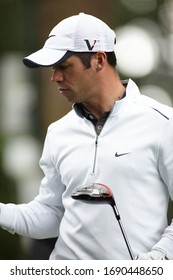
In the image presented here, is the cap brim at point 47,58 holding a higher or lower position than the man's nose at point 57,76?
higher

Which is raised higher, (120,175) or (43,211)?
(120,175)

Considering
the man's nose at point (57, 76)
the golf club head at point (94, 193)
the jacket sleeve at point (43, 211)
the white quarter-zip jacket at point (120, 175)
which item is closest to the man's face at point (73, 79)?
the man's nose at point (57, 76)

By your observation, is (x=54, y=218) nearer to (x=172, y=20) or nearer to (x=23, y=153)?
(x=23, y=153)

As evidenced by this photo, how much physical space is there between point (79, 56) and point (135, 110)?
446 millimetres

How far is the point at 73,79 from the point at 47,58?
188 millimetres

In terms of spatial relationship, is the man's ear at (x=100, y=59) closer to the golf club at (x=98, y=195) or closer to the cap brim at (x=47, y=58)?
the cap brim at (x=47, y=58)

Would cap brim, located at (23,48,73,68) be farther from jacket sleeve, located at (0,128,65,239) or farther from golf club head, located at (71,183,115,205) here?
golf club head, located at (71,183,115,205)

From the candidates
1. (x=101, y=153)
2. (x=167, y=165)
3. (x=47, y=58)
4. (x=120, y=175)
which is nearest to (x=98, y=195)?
(x=120, y=175)

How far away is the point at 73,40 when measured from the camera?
541 centimetres

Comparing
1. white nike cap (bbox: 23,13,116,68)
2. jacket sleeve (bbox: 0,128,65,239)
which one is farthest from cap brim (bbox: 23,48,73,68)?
jacket sleeve (bbox: 0,128,65,239)

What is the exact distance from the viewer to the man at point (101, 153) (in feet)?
17.1

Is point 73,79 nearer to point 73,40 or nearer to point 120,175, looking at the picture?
point 73,40

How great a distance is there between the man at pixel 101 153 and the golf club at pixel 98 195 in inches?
1.6
